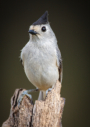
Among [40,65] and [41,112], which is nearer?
[41,112]

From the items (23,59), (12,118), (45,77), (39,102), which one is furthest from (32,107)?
(23,59)

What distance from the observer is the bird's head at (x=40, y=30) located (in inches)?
55.2

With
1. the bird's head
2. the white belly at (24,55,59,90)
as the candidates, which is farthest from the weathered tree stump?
the bird's head

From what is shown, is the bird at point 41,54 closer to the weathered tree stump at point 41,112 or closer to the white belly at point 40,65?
the white belly at point 40,65

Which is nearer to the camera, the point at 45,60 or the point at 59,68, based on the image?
the point at 45,60

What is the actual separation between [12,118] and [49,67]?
0.45 metres

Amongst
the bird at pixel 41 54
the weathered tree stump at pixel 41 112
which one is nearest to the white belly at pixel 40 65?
the bird at pixel 41 54

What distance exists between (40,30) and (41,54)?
17 centimetres

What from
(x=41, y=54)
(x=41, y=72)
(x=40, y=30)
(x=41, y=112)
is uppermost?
(x=40, y=30)

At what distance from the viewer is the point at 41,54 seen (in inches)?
57.4

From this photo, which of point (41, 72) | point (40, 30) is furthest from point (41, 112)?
point (40, 30)

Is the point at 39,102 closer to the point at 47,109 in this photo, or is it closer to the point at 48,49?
the point at 47,109

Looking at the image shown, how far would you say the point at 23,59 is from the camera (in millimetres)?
1568

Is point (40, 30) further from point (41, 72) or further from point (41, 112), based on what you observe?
point (41, 112)
